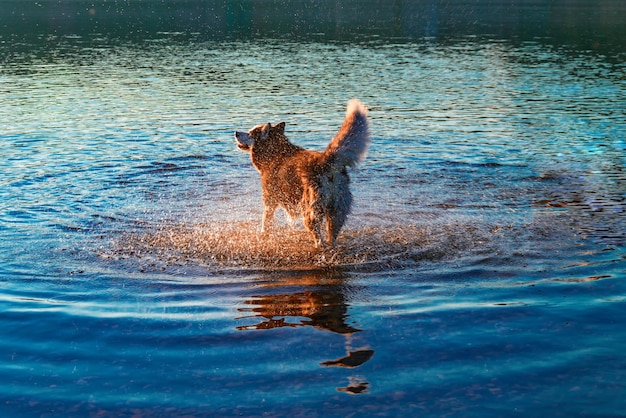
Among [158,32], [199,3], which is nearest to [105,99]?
[158,32]

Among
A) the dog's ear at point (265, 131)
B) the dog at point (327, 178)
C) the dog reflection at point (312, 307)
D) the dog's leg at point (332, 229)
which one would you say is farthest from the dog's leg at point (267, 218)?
the dog reflection at point (312, 307)

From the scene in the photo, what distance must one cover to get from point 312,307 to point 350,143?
2.66 meters

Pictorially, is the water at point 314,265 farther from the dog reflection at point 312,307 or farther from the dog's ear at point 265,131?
the dog's ear at point 265,131

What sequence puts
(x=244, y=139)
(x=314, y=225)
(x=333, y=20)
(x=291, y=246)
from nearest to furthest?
(x=314, y=225) < (x=291, y=246) < (x=244, y=139) < (x=333, y=20)

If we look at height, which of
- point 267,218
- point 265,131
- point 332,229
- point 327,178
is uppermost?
point 265,131

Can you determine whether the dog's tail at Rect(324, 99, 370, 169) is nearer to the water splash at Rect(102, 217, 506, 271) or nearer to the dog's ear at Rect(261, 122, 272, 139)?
the water splash at Rect(102, 217, 506, 271)

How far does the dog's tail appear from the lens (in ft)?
31.9

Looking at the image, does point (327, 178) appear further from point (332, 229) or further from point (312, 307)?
point (312, 307)

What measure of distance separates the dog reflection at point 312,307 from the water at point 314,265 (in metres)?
0.03

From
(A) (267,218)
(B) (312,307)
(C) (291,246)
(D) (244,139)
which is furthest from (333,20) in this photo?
(B) (312,307)

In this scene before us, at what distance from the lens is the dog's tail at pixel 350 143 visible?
9.73 meters

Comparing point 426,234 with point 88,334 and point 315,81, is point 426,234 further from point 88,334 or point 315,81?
point 315,81

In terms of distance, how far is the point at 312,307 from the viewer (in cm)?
801

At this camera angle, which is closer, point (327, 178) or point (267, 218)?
point (327, 178)
